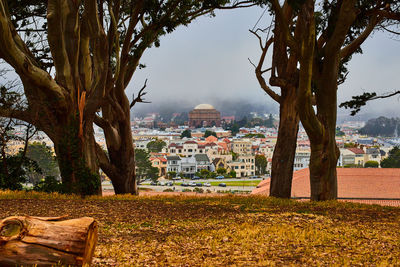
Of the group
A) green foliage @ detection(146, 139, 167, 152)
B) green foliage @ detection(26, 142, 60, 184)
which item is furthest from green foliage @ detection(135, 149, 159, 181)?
green foliage @ detection(26, 142, 60, 184)

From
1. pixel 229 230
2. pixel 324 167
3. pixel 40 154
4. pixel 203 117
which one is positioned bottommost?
pixel 229 230

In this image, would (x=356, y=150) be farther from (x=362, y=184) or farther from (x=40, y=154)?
(x=40, y=154)

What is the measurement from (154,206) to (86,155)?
288 centimetres

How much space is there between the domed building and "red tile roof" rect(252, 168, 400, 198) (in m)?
129

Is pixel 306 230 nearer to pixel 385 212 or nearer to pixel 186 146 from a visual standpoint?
pixel 385 212

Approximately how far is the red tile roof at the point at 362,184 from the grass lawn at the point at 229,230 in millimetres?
9920

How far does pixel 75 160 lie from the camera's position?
32.0ft

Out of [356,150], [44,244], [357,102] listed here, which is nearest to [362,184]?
[357,102]

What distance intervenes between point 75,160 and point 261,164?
6418 cm

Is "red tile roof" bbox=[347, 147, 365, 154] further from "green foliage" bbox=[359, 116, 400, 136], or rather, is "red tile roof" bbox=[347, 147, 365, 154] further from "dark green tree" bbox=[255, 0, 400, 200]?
"dark green tree" bbox=[255, 0, 400, 200]

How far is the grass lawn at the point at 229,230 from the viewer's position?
454 centimetres

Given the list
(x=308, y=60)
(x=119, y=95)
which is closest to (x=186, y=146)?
(x=119, y=95)

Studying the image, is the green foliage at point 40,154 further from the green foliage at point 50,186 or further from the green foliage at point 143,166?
the green foliage at point 143,166

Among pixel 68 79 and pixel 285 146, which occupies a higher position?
pixel 68 79
